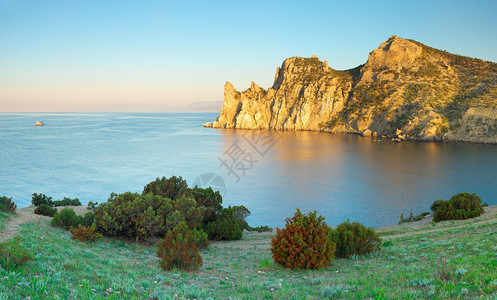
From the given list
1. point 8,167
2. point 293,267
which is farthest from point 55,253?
point 8,167

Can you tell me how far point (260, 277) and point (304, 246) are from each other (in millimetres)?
1762

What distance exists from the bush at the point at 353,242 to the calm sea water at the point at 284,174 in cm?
1619

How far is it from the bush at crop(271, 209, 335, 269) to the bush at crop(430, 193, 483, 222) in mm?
13819

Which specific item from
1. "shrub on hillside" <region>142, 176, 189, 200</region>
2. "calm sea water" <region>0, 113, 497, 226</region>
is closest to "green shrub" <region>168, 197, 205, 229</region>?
"shrub on hillside" <region>142, 176, 189, 200</region>

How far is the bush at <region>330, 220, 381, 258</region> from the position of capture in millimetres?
10125

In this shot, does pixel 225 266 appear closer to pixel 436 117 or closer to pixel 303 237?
pixel 303 237

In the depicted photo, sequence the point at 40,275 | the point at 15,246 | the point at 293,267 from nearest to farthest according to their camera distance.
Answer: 1. the point at 40,275
2. the point at 15,246
3. the point at 293,267

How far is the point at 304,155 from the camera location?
2461 inches

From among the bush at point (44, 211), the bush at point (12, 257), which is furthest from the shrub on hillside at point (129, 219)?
the bush at point (44, 211)

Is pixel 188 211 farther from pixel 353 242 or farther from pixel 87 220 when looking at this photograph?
pixel 353 242

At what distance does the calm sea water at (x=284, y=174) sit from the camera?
31.6 metres

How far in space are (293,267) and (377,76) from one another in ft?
397

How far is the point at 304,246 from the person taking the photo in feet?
29.3

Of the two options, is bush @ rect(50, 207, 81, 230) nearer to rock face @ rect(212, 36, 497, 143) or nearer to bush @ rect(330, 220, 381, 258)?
bush @ rect(330, 220, 381, 258)
